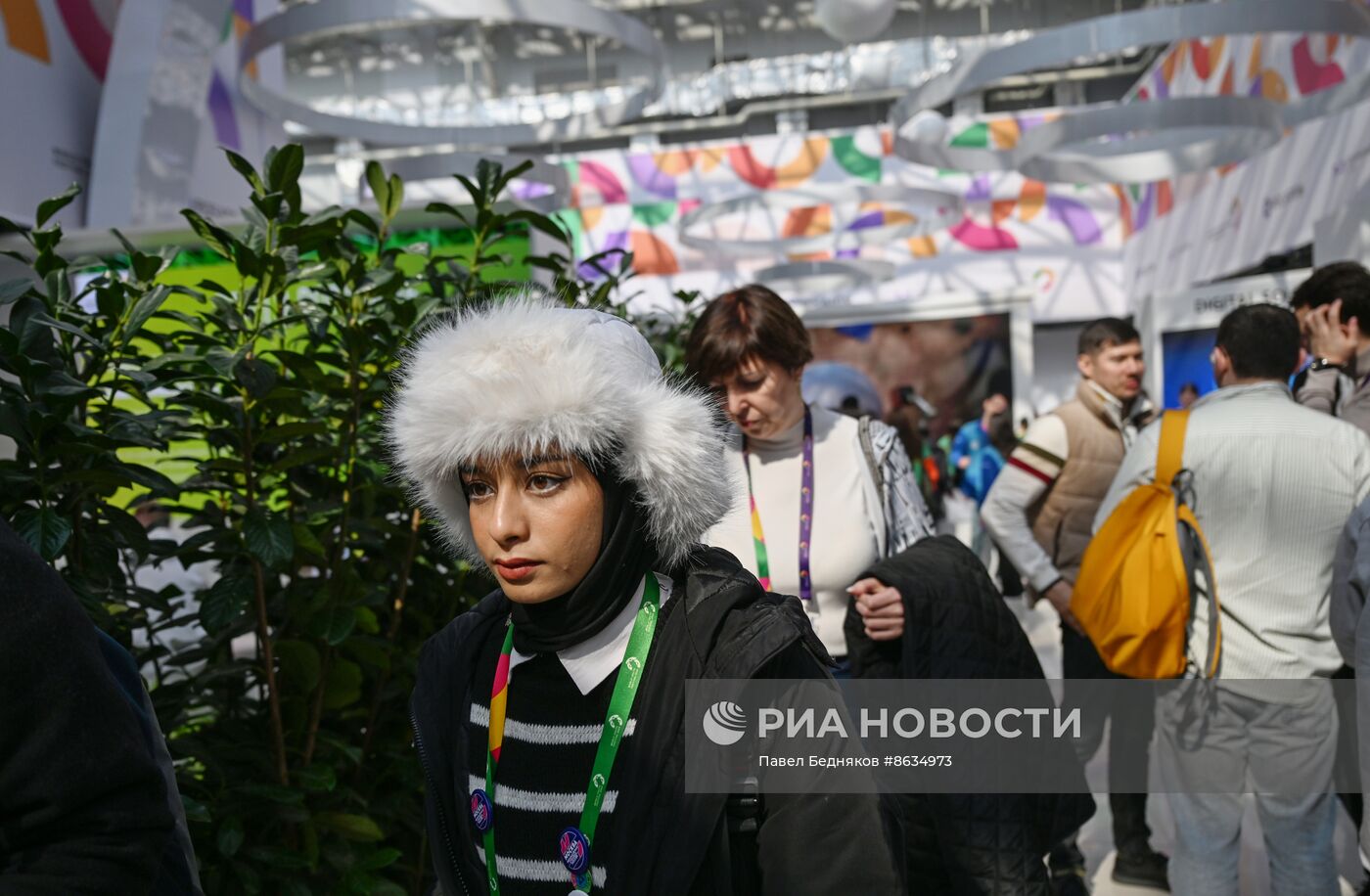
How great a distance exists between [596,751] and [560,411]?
1.34ft

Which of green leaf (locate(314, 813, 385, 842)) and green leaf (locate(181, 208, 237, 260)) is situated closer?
green leaf (locate(181, 208, 237, 260))

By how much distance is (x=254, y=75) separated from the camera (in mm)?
6160

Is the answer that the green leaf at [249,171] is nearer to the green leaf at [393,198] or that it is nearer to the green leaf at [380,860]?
the green leaf at [393,198]

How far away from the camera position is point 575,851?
1.33m

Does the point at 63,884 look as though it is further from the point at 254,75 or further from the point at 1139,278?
the point at 1139,278

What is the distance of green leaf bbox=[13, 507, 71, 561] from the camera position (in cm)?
177

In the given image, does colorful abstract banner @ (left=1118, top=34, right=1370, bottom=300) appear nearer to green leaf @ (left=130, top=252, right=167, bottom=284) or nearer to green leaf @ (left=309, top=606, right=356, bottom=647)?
green leaf @ (left=309, top=606, right=356, bottom=647)

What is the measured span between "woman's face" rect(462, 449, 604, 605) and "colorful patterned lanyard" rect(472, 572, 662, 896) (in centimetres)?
10

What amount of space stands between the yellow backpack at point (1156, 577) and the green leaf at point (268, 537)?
82.4 inches

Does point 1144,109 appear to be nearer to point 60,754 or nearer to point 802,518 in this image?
point 802,518

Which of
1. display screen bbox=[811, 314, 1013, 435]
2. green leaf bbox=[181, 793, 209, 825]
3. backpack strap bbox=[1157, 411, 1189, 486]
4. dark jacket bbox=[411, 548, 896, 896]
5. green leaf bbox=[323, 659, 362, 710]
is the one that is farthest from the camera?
display screen bbox=[811, 314, 1013, 435]

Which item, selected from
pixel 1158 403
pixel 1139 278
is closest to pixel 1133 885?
pixel 1158 403

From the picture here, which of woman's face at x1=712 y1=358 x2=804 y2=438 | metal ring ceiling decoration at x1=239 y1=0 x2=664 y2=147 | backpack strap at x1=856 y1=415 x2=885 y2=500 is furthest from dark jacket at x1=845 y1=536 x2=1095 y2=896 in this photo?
metal ring ceiling decoration at x1=239 y1=0 x2=664 y2=147

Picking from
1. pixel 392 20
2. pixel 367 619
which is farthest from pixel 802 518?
pixel 392 20
